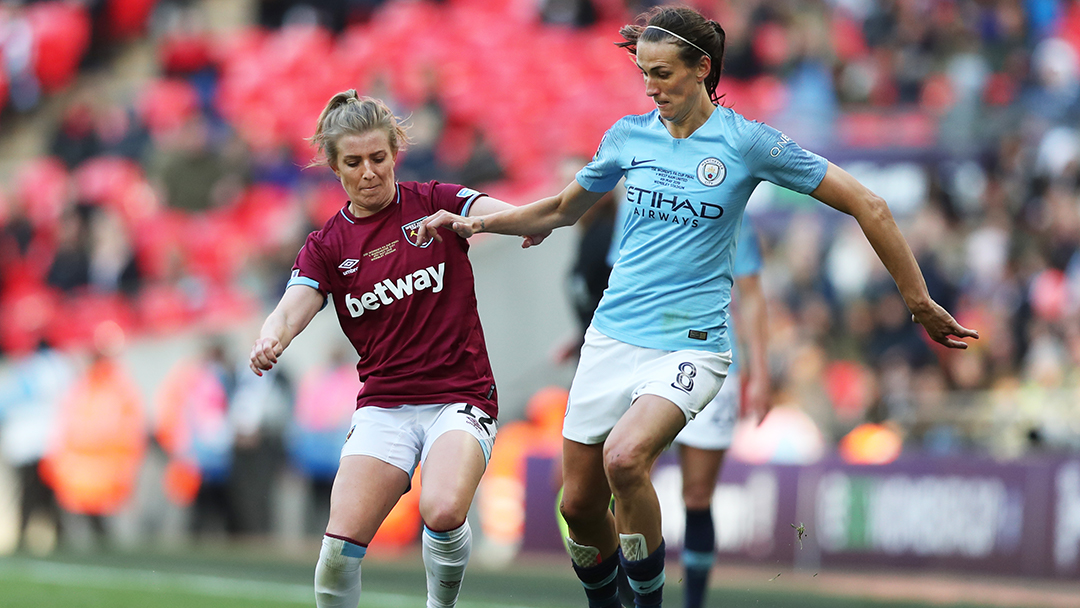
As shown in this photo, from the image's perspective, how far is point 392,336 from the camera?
5871 millimetres

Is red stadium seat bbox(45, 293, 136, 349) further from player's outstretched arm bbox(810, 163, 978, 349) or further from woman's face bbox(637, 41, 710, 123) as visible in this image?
player's outstretched arm bbox(810, 163, 978, 349)

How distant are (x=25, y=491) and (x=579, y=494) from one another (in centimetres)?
1118

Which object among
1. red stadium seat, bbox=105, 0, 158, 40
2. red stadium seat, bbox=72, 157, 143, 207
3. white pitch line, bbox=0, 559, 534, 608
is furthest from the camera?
red stadium seat, bbox=105, 0, 158, 40

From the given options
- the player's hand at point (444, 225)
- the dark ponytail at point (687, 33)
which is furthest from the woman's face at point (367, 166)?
the dark ponytail at point (687, 33)

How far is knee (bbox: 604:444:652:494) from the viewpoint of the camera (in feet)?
18.2

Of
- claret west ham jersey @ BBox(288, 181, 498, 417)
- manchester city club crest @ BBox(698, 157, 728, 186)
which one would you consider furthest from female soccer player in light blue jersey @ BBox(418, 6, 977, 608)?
claret west ham jersey @ BBox(288, 181, 498, 417)

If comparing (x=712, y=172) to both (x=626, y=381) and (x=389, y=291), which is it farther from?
(x=389, y=291)

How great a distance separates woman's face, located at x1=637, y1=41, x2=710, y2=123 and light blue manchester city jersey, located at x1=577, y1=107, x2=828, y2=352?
14cm

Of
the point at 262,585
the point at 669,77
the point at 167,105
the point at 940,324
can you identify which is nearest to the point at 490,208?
the point at 669,77

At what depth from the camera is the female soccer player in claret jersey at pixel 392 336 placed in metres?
5.65

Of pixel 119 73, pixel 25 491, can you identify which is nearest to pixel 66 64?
pixel 119 73

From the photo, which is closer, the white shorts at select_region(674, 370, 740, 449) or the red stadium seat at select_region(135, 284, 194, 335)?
the white shorts at select_region(674, 370, 740, 449)

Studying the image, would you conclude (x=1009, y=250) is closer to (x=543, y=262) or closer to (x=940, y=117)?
(x=940, y=117)

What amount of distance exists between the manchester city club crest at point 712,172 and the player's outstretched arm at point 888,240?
1.27 feet
